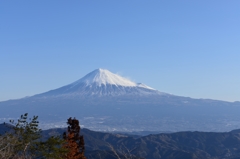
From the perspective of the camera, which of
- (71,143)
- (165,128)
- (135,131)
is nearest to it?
(71,143)

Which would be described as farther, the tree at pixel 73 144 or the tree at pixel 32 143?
the tree at pixel 73 144

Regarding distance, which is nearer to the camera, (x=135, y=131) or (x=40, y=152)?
(x=40, y=152)

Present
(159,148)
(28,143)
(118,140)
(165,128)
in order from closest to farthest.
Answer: (28,143)
(159,148)
(118,140)
(165,128)

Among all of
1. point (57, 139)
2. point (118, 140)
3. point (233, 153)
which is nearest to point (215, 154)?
point (233, 153)

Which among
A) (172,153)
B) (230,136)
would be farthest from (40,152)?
(230,136)

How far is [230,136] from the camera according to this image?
12256cm

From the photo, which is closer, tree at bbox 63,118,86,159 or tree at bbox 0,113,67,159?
tree at bbox 0,113,67,159

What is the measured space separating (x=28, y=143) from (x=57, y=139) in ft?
5.13

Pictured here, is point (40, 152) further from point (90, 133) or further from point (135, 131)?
point (135, 131)

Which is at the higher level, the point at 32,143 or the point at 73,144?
the point at 32,143

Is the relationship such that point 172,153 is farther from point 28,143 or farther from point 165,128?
point 165,128

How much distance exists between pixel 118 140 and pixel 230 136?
31.7m

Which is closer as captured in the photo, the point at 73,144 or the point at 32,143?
the point at 32,143

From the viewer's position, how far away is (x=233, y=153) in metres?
105
